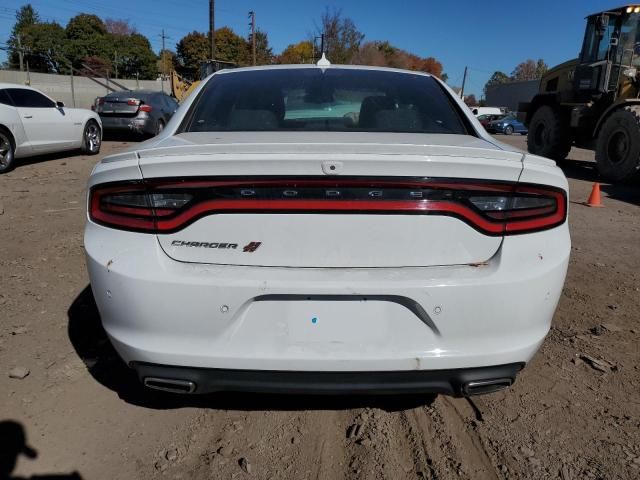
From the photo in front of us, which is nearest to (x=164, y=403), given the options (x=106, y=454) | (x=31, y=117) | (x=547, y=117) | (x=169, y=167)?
(x=106, y=454)

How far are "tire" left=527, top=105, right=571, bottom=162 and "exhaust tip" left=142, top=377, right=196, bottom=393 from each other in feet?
40.1

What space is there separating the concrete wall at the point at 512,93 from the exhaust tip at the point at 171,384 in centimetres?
5719

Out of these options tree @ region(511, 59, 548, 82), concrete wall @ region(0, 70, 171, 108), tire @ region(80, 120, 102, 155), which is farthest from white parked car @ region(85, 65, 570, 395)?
tree @ region(511, 59, 548, 82)

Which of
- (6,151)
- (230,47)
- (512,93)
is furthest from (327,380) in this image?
(230,47)

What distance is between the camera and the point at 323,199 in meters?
1.81

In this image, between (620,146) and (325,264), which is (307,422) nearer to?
(325,264)

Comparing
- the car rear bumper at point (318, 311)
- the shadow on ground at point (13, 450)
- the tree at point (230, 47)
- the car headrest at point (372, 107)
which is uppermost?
the tree at point (230, 47)

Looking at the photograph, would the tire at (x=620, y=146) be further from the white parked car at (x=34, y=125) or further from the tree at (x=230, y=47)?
the tree at (x=230, y=47)

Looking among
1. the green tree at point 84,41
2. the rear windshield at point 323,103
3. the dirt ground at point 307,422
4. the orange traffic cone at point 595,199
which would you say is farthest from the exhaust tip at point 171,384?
the green tree at point 84,41

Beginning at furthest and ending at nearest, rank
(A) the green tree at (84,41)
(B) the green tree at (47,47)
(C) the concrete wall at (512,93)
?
(A) the green tree at (84,41) < (B) the green tree at (47,47) < (C) the concrete wall at (512,93)

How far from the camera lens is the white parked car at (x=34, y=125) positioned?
8430mm

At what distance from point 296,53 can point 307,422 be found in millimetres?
72958

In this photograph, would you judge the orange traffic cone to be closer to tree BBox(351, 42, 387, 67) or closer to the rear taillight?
the rear taillight

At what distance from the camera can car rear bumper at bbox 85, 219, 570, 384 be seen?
1804 mm
